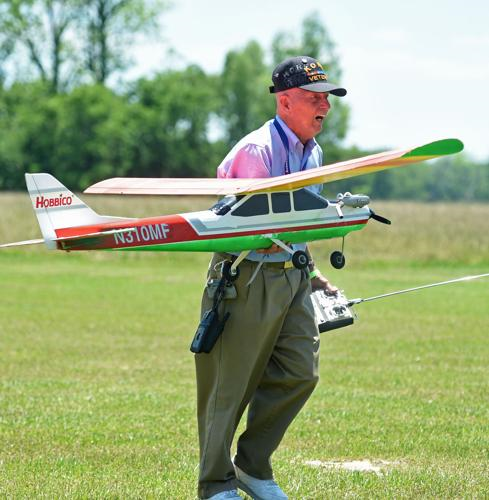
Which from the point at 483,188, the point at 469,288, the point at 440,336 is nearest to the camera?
the point at 440,336

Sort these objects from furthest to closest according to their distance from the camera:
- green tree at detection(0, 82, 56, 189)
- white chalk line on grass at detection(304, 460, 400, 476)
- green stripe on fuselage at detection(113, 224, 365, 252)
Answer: green tree at detection(0, 82, 56, 189) → white chalk line on grass at detection(304, 460, 400, 476) → green stripe on fuselage at detection(113, 224, 365, 252)

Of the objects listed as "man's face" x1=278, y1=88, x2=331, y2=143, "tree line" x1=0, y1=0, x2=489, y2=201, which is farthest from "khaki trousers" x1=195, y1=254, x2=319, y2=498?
"tree line" x1=0, y1=0, x2=489, y2=201

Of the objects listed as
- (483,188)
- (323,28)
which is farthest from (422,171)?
(323,28)

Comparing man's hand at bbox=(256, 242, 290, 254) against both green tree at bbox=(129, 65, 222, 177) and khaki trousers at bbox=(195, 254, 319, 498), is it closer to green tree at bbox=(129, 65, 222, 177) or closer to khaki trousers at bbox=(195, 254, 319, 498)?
khaki trousers at bbox=(195, 254, 319, 498)

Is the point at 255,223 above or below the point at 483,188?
above

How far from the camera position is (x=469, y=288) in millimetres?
20031

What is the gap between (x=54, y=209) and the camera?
479 cm

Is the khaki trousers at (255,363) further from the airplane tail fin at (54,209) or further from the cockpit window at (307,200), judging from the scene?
the airplane tail fin at (54,209)

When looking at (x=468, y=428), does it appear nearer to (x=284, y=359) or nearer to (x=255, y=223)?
(x=284, y=359)

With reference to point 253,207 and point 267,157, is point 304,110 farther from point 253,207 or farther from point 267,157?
point 253,207

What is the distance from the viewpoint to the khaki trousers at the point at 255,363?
5.02 m

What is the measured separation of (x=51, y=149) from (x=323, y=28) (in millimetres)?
26586

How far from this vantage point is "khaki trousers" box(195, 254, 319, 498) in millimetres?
5023

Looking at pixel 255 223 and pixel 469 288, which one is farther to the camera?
pixel 469 288
